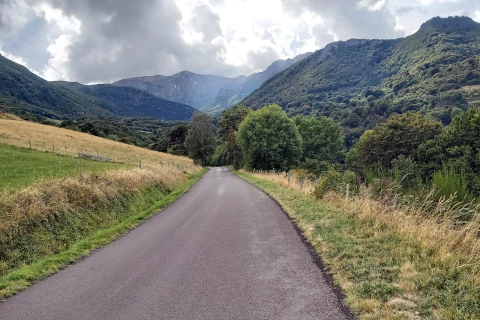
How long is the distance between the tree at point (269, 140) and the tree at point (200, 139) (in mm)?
25324

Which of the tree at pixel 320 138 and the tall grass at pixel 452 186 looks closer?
the tall grass at pixel 452 186

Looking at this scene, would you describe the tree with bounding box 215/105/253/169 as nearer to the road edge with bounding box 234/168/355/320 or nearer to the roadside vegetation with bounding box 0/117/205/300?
the roadside vegetation with bounding box 0/117/205/300

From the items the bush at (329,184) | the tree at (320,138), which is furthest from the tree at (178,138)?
the bush at (329,184)

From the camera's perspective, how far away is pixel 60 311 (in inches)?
191

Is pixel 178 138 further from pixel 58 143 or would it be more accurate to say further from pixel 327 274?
pixel 327 274

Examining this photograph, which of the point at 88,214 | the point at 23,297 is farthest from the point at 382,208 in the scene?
the point at 88,214

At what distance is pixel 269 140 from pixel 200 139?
29.1 m

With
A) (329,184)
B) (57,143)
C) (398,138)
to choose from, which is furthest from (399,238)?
(398,138)

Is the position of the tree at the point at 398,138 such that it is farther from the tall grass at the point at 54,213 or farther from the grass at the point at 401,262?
the tall grass at the point at 54,213

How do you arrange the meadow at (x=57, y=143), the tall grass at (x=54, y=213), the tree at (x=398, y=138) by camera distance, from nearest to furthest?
1. the tall grass at (x=54, y=213)
2. the meadow at (x=57, y=143)
3. the tree at (x=398, y=138)

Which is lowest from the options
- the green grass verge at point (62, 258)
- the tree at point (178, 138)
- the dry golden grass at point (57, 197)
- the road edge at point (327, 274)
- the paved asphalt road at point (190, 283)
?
the green grass verge at point (62, 258)

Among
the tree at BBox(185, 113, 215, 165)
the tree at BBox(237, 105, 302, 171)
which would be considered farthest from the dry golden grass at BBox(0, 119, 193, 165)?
the tree at BBox(185, 113, 215, 165)

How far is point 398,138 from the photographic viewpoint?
53.6m

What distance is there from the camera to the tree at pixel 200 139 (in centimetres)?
7344
